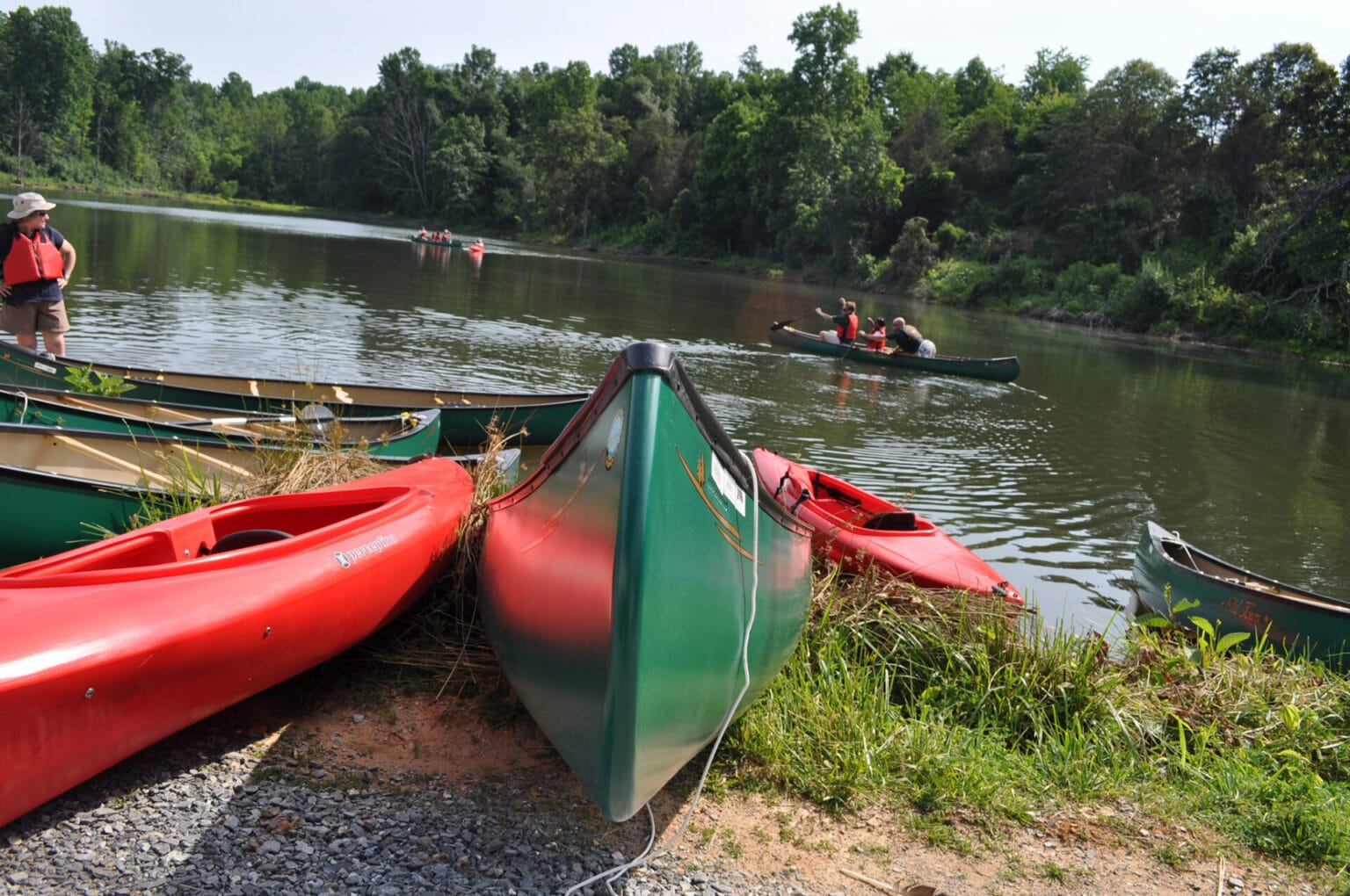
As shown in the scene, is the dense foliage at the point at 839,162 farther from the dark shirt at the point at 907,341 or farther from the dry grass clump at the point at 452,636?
the dry grass clump at the point at 452,636

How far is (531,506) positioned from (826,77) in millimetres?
65567

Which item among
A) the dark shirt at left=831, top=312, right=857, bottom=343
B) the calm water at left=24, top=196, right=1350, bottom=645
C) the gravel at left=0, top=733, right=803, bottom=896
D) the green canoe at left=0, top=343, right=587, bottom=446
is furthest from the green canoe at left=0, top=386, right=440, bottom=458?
the dark shirt at left=831, top=312, right=857, bottom=343

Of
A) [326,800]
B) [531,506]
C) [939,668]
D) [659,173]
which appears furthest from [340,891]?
[659,173]

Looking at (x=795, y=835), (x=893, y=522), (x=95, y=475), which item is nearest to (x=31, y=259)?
(x=95, y=475)

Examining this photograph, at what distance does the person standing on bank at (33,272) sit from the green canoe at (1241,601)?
10098 mm

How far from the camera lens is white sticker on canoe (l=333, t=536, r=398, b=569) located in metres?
4.36

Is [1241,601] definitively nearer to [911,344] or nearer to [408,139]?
[911,344]

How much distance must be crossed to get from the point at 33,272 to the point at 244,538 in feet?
23.1

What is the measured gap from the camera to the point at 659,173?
243 ft

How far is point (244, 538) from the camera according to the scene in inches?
188

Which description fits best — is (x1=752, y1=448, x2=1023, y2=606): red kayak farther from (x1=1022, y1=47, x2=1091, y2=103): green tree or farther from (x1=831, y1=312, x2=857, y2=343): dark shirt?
(x1=1022, y1=47, x2=1091, y2=103): green tree

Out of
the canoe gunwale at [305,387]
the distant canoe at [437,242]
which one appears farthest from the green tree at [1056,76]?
the canoe gunwale at [305,387]

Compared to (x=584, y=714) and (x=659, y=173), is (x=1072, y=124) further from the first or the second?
(x=584, y=714)

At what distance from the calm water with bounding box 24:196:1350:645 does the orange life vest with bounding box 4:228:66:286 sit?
5.23 meters
